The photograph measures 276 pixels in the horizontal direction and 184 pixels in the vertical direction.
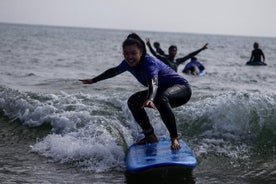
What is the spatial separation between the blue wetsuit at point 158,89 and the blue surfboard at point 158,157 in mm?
239

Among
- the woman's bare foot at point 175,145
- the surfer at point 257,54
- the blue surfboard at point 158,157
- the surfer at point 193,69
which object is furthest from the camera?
the surfer at point 257,54

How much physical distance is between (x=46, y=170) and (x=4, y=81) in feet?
27.6

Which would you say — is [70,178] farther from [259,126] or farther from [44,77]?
[44,77]

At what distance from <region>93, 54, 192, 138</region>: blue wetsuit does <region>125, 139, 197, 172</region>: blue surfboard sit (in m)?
0.24

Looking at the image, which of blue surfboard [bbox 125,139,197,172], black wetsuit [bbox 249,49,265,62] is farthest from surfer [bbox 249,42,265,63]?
blue surfboard [bbox 125,139,197,172]

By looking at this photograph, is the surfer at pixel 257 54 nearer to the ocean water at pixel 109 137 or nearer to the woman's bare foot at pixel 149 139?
the ocean water at pixel 109 137

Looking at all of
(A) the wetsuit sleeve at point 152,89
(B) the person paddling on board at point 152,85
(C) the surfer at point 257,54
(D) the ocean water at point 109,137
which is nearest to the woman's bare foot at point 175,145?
(B) the person paddling on board at point 152,85

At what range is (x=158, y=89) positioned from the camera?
5.43 m

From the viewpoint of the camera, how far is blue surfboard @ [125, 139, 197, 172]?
462 cm

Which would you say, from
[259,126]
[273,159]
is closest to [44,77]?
[259,126]

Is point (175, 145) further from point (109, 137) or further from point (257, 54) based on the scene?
point (257, 54)

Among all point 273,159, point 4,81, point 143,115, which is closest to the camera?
point 143,115

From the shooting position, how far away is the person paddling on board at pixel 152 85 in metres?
4.98

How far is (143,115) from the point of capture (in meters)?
5.48
